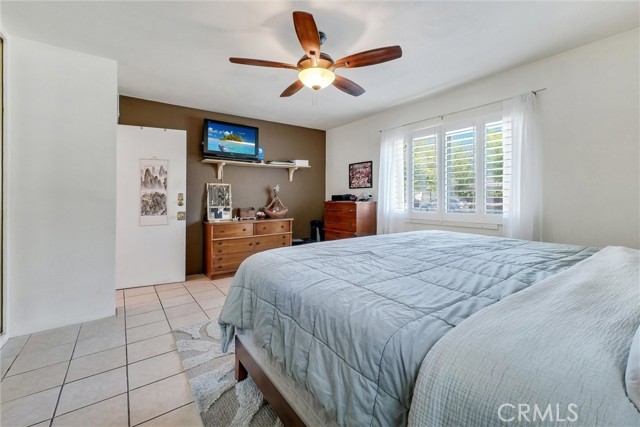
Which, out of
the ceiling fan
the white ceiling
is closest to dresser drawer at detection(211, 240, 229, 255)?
the white ceiling

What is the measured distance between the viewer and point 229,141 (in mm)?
4070

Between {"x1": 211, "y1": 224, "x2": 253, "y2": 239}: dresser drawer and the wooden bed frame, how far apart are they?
7.80ft

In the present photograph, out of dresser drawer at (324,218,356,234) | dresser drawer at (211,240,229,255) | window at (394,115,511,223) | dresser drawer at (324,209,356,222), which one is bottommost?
dresser drawer at (211,240,229,255)

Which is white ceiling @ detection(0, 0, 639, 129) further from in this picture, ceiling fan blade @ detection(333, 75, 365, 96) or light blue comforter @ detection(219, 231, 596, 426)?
light blue comforter @ detection(219, 231, 596, 426)

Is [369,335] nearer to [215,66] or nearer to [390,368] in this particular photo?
[390,368]

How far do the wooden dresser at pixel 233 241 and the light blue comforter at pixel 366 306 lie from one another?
2.35 m

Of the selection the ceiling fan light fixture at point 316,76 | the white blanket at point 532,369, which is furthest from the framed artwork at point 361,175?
the white blanket at point 532,369

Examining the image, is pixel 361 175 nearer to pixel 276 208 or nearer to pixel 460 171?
pixel 276 208

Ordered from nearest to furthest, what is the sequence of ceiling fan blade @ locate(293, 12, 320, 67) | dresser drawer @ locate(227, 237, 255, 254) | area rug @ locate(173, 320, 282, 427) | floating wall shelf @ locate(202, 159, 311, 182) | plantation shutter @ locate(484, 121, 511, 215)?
area rug @ locate(173, 320, 282, 427), ceiling fan blade @ locate(293, 12, 320, 67), plantation shutter @ locate(484, 121, 511, 215), dresser drawer @ locate(227, 237, 255, 254), floating wall shelf @ locate(202, 159, 311, 182)

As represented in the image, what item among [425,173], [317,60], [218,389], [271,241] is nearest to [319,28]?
[317,60]

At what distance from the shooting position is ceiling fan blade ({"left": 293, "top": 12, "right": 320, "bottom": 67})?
1.58m

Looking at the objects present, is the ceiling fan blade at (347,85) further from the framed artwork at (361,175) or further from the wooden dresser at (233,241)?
the wooden dresser at (233,241)

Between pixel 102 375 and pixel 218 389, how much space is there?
812 mm

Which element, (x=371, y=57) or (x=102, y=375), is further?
(x=371, y=57)
